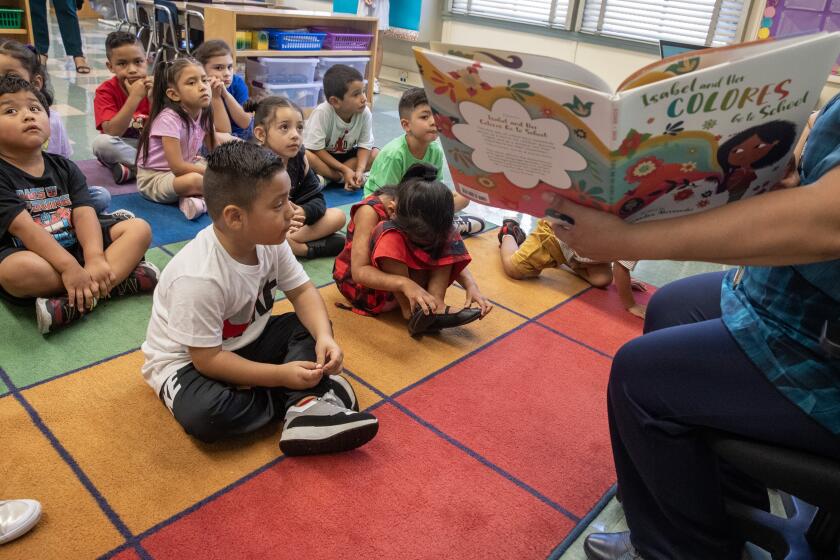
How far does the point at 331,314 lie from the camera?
1.80 meters

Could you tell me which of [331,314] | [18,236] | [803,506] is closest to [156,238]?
[18,236]

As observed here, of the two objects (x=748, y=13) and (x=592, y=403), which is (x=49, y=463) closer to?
(x=592, y=403)

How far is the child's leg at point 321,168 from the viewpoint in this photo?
112 inches

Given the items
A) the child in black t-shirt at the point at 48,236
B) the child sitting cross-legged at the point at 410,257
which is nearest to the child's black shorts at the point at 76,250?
the child in black t-shirt at the point at 48,236

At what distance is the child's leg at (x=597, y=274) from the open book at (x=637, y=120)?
1.41 metres

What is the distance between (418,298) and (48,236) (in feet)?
3.29

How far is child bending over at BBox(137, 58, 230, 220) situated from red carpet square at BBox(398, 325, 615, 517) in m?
1.34

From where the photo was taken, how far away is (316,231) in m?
2.24

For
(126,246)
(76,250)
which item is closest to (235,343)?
(126,246)

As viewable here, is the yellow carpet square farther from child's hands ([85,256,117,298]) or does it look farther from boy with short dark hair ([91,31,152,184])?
boy with short dark hair ([91,31,152,184])

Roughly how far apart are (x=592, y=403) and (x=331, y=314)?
77 cm

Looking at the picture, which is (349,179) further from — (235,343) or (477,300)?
(235,343)

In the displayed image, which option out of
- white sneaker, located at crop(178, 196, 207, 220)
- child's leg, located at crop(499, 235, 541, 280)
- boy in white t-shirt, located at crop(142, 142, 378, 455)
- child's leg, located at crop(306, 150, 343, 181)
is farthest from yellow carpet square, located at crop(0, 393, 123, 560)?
child's leg, located at crop(306, 150, 343, 181)

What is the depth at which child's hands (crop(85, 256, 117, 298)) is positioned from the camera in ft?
5.39
